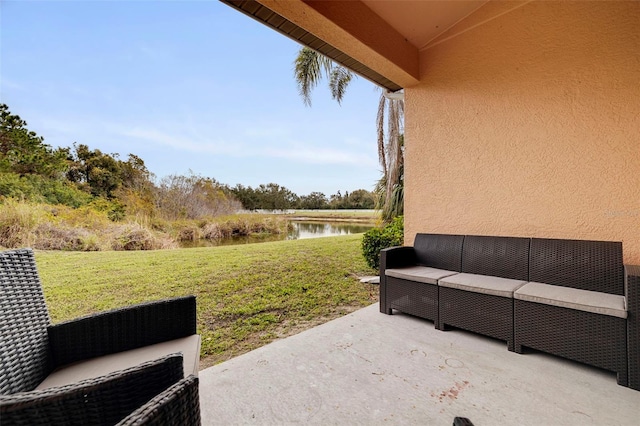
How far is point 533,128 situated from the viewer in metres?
2.95

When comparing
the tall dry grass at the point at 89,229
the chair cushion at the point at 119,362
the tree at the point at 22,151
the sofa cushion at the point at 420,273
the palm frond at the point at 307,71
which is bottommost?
the chair cushion at the point at 119,362

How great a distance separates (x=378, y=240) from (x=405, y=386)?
9.56 feet

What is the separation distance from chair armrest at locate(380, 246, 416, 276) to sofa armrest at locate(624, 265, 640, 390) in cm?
178

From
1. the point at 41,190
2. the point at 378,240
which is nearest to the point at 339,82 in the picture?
the point at 378,240

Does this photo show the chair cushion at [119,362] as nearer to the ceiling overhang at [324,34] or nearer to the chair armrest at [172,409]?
the chair armrest at [172,409]

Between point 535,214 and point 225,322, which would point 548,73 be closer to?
point 535,214

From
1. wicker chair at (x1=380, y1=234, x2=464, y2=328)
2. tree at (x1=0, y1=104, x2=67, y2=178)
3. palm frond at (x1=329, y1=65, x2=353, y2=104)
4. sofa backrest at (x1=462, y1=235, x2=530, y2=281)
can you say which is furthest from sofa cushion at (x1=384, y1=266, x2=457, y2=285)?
palm frond at (x1=329, y1=65, x2=353, y2=104)

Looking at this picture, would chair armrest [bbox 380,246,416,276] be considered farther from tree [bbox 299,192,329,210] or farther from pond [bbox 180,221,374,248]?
tree [bbox 299,192,329,210]

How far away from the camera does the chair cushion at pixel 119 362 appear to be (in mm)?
1212

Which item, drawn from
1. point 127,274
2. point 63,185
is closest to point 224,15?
point 63,185

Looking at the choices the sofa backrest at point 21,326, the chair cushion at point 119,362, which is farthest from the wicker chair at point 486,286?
the sofa backrest at point 21,326

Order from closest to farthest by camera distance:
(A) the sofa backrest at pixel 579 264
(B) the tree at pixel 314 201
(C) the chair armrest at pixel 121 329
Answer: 1. (C) the chair armrest at pixel 121 329
2. (A) the sofa backrest at pixel 579 264
3. (B) the tree at pixel 314 201

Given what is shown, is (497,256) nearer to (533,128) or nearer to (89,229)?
(533,128)

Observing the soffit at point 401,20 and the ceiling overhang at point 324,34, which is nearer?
the ceiling overhang at point 324,34
